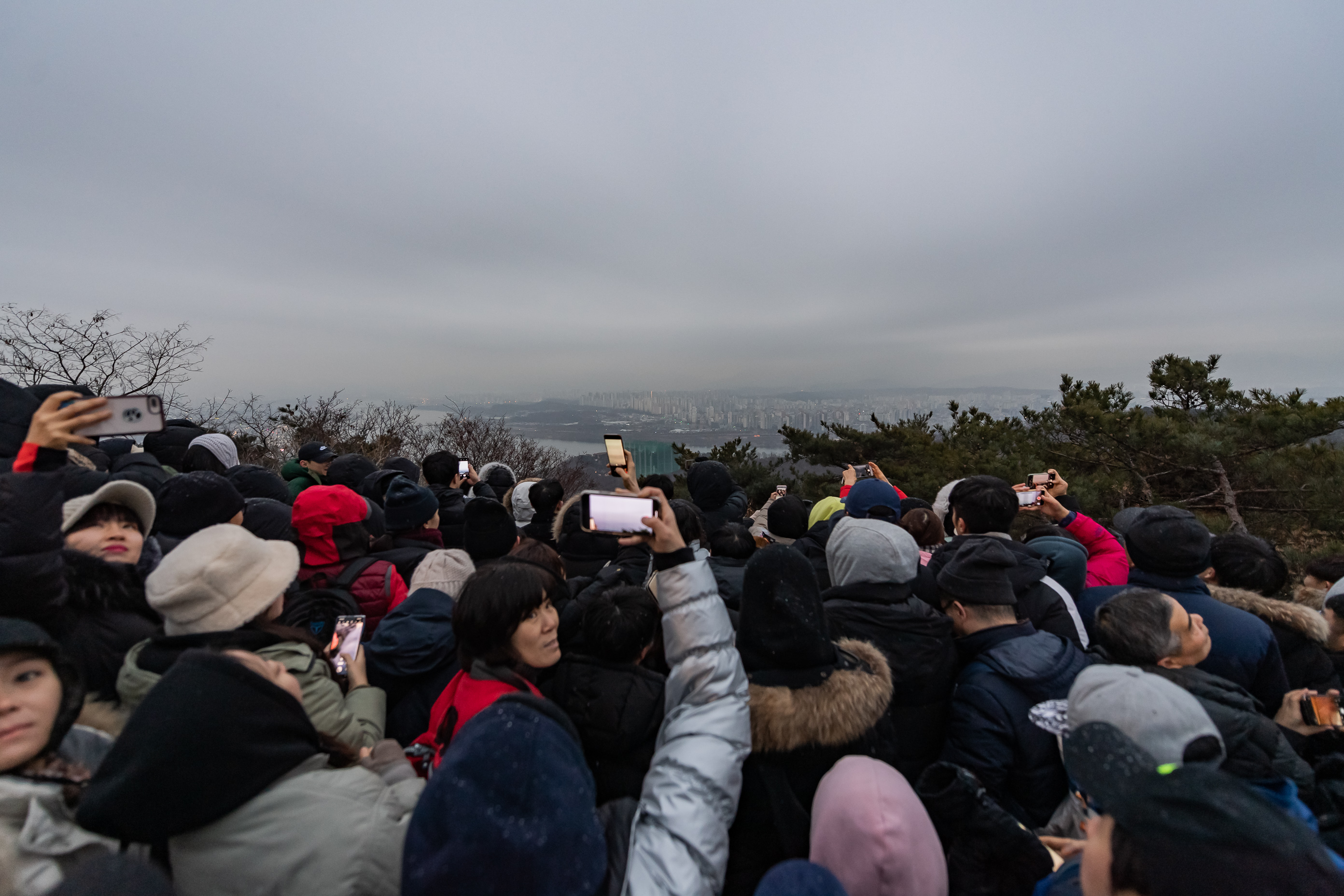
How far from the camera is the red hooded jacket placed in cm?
314

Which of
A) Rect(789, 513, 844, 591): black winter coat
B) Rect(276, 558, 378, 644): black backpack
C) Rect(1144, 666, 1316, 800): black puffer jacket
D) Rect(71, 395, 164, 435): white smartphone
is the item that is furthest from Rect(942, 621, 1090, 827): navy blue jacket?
Rect(71, 395, 164, 435): white smartphone

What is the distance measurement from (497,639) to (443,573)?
1.10 meters

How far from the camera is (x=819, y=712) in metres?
1.78

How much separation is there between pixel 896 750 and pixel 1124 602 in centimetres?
110

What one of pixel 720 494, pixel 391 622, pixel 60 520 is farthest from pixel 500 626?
pixel 720 494

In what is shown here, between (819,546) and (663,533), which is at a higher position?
(663,533)

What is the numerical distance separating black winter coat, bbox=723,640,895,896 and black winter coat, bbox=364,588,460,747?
5.06 feet

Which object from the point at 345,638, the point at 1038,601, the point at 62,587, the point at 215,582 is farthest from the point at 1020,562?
the point at 62,587

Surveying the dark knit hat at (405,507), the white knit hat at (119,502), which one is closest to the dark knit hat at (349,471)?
the dark knit hat at (405,507)

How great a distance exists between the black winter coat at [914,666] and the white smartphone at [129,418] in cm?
317

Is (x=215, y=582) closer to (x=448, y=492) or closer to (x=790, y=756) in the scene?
(x=790, y=756)

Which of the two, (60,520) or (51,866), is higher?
(60,520)

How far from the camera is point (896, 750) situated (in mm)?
2195

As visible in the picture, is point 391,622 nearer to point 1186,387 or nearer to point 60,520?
point 60,520
